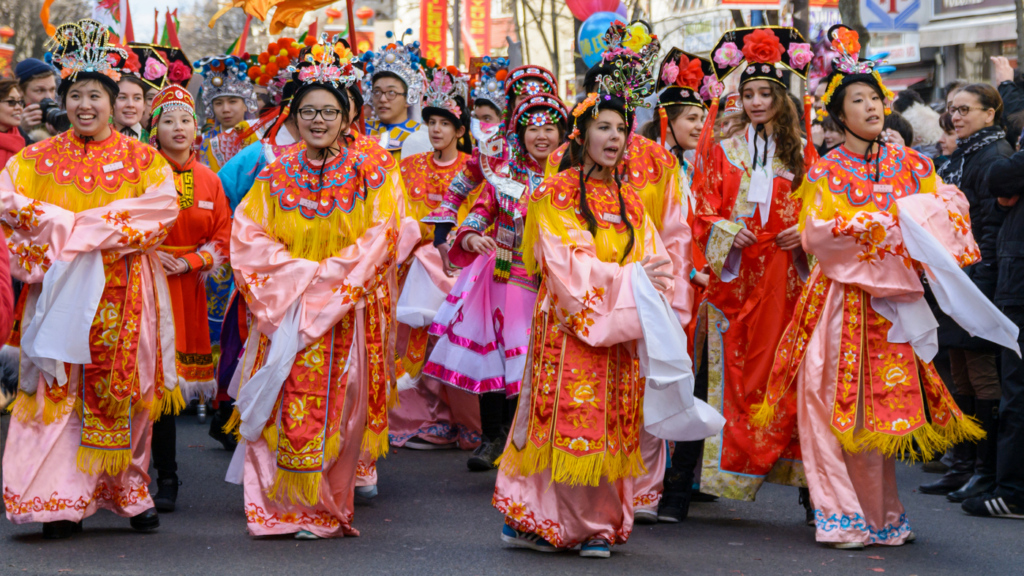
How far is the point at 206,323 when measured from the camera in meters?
6.39

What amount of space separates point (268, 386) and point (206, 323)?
1420mm

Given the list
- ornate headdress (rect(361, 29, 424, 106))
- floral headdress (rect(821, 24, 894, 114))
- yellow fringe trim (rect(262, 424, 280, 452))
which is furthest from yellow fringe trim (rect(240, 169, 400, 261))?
ornate headdress (rect(361, 29, 424, 106))

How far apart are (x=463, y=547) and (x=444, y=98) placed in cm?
367

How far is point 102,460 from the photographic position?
17.3ft

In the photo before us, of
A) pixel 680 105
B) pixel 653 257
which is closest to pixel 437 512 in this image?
pixel 653 257

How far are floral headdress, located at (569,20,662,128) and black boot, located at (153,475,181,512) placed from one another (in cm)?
265

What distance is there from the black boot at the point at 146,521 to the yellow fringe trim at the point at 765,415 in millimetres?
2747

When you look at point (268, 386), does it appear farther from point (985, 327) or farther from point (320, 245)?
point (985, 327)

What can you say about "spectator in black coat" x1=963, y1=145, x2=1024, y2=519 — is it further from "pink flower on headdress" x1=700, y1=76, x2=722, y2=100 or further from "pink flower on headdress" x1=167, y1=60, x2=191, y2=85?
"pink flower on headdress" x1=167, y1=60, x2=191, y2=85

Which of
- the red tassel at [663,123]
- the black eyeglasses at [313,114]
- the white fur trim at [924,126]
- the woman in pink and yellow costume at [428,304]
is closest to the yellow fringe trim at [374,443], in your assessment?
the black eyeglasses at [313,114]

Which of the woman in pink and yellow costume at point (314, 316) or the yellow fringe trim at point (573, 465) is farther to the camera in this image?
the woman in pink and yellow costume at point (314, 316)

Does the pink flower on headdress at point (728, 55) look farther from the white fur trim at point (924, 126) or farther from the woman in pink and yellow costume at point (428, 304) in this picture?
the white fur trim at point (924, 126)

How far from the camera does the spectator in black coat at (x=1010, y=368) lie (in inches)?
229

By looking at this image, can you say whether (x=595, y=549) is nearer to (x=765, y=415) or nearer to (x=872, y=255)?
(x=765, y=415)
